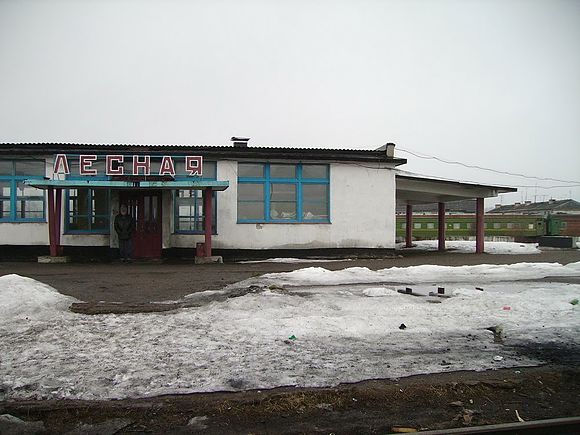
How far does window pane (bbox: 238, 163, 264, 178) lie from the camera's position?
16359mm

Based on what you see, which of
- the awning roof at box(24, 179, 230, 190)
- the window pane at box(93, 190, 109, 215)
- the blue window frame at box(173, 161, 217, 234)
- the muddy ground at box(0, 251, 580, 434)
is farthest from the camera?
the blue window frame at box(173, 161, 217, 234)

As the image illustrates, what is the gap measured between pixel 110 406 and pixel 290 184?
13239mm

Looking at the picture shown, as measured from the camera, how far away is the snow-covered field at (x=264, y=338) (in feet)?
14.6

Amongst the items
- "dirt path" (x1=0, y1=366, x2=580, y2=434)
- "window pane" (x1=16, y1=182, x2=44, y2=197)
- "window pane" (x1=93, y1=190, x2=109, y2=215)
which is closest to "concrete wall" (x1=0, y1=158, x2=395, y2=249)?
"window pane" (x1=93, y1=190, x2=109, y2=215)

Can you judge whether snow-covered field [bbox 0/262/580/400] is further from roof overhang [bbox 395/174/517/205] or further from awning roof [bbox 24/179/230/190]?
roof overhang [bbox 395/174/517/205]

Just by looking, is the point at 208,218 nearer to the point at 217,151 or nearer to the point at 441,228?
the point at 217,151

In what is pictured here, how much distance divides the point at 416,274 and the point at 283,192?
262 inches

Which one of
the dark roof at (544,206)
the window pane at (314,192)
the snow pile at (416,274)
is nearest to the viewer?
the snow pile at (416,274)

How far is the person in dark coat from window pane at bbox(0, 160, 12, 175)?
15.1 feet

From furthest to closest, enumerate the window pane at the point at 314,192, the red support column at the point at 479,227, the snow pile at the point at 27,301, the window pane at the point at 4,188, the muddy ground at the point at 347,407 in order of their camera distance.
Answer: the red support column at the point at 479,227 < the window pane at the point at 314,192 < the window pane at the point at 4,188 < the snow pile at the point at 27,301 < the muddy ground at the point at 347,407

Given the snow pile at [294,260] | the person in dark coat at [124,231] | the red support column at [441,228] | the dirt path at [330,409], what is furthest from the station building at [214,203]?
the dirt path at [330,409]

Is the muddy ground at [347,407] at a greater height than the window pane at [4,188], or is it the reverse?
the window pane at [4,188]

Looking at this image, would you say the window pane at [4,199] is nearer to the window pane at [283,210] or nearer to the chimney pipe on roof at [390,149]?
the window pane at [283,210]

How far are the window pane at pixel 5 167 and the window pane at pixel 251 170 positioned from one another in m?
8.47
